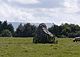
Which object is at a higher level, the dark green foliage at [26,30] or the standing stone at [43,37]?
the dark green foliage at [26,30]

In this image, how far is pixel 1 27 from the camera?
166m

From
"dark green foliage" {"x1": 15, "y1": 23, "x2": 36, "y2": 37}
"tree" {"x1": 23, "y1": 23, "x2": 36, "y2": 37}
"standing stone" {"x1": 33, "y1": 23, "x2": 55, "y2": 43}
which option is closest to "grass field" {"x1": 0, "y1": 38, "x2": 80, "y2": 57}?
"standing stone" {"x1": 33, "y1": 23, "x2": 55, "y2": 43}

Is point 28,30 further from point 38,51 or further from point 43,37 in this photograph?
point 38,51

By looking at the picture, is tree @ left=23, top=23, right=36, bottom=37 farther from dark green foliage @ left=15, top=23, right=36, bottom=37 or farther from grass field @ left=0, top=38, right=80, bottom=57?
grass field @ left=0, top=38, right=80, bottom=57

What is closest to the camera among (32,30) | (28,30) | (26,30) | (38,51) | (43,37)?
(38,51)

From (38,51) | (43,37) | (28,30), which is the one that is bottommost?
(38,51)

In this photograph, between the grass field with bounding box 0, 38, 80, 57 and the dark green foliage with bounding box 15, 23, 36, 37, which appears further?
the dark green foliage with bounding box 15, 23, 36, 37

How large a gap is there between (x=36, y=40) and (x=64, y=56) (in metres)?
30.1

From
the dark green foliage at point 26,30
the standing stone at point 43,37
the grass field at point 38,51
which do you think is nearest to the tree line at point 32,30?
the dark green foliage at point 26,30

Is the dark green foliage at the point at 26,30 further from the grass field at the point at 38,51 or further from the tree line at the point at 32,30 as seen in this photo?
the grass field at the point at 38,51

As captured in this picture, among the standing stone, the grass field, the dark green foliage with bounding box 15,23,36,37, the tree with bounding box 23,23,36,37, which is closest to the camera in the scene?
A: the grass field

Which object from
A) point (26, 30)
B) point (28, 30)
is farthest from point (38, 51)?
point (26, 30)

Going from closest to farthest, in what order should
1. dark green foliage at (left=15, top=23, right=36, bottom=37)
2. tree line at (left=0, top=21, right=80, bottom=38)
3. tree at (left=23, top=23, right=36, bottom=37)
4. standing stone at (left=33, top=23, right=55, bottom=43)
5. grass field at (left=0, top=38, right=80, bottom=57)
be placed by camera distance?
1. grass field at (left=0, top=38, right=80, bottom=57)
2. standing stone at (left=33, top=23, right=55, bottom=43)
3. tree line at (left=0, top=21, right=80, bottom=38)
4. dark green foliage at (left=15, top=23, right=36, bottom=37)
5. tree at (left=23, top=23, right=36, bottom=37)

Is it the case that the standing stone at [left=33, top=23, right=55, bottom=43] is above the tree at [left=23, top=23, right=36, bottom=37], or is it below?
below
